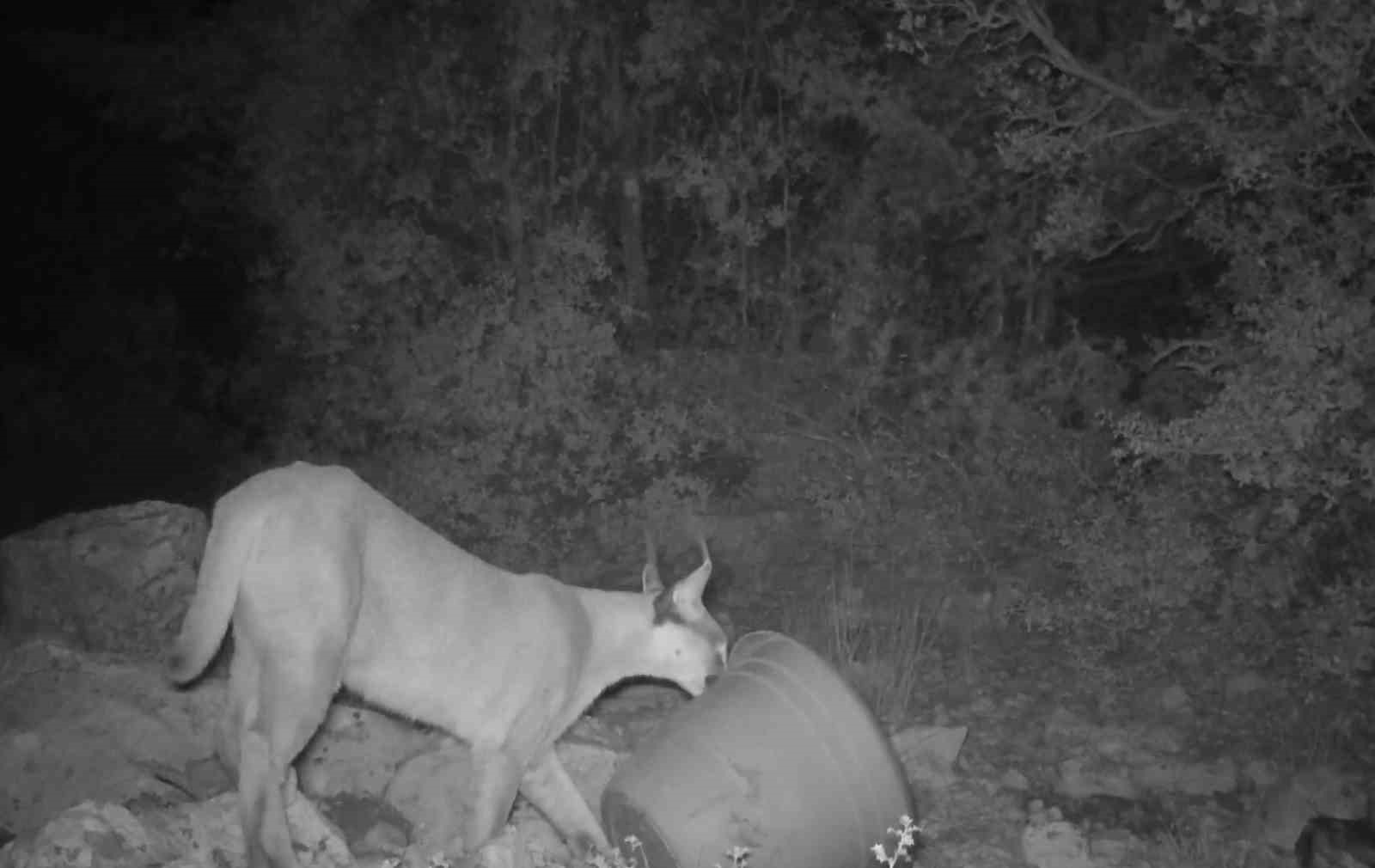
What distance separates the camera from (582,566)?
33.6 feet

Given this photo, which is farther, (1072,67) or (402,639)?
(1072,67)

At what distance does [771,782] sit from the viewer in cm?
516

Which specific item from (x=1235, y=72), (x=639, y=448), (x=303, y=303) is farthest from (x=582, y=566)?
(x=1235, y=72)

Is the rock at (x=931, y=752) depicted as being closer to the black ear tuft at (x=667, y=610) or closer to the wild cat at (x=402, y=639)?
the wild cat at (x=402, y=639)

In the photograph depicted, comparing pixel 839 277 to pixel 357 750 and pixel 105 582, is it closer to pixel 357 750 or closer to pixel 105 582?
pixel 357 750

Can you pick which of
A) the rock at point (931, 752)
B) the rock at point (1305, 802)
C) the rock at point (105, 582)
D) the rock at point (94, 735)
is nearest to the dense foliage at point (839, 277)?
the rock at point (1305, 802)

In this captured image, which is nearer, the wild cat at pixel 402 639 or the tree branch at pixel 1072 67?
the wild cat at pixel 402 639

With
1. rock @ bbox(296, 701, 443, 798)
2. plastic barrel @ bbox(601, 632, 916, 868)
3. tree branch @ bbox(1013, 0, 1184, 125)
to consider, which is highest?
tree branch @ bbox(1013, 0, 1184, 125)

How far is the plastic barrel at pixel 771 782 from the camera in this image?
16.7 ft

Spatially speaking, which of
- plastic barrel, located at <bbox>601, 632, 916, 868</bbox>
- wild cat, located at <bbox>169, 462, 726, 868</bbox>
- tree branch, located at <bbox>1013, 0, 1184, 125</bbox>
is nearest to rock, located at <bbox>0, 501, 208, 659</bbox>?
wild cat, located at <bbox>169, 462, 726, 868</bbox>

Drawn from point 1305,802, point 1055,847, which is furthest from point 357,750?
point 1305,802

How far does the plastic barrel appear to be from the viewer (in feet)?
16.7

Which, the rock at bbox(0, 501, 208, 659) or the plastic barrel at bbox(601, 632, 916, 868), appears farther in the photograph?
the rock at bbox(0, 501, 208, 659)

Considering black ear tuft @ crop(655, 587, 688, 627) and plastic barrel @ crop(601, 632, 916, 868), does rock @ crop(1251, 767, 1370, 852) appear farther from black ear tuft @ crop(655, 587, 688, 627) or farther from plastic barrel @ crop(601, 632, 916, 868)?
black ear tuft @ crop(655, 587, 688, 627)
